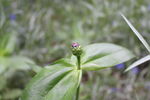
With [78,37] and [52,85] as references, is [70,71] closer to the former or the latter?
[52,85]

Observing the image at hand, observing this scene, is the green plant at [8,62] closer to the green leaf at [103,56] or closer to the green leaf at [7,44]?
the green leaf at [7,44]

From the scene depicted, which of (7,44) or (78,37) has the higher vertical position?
(78,37)

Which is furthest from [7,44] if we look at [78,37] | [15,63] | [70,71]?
[70,71]

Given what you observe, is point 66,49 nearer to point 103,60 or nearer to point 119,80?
point 119,80

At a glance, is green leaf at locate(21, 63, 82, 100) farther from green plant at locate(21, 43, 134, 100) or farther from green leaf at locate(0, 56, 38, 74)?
green leaf at locate(0, 56, 38, 74)

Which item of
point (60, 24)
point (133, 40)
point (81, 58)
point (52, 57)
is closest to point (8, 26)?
point (52, 57)

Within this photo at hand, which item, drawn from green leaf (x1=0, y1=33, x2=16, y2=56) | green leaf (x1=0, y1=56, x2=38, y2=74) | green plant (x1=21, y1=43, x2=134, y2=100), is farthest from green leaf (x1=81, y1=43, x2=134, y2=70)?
green leaf (x1=0, y1=33, x2=16, y2=56)

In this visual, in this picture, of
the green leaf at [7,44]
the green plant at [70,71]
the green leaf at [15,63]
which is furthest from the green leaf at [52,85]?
the green leaf at [7,44]
